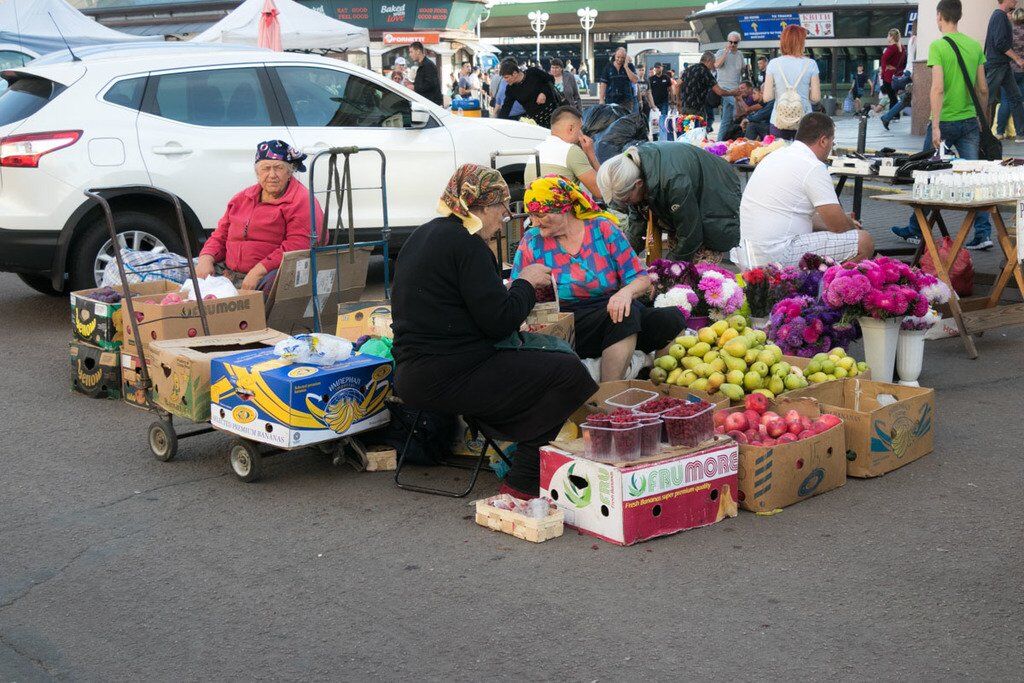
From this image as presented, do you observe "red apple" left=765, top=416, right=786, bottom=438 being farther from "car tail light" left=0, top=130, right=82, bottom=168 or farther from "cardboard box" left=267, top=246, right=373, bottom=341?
"car tail light" left=0, top=130, right=82, bottom=168

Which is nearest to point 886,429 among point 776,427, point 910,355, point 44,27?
point 776,427

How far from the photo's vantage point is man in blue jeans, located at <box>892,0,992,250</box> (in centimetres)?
1000

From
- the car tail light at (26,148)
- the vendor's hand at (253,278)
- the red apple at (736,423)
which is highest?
the car tail light at (26,148)

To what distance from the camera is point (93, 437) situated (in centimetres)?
645

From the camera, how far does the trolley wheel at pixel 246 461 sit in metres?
5.59

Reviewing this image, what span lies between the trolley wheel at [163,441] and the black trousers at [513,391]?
145 cm

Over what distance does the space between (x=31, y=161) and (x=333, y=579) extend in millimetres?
5238

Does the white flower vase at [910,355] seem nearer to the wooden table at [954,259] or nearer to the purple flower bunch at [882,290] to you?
the purple flower bunch at [882,290]

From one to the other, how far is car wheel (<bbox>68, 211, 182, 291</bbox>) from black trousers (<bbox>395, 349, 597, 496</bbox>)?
160 inches

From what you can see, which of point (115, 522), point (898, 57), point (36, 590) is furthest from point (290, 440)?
point (898, 57)

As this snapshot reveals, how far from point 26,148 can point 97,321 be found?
2.17 metres

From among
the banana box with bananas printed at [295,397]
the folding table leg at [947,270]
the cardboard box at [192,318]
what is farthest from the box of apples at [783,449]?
the cardboard box at [192,318]

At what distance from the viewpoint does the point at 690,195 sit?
7.94m

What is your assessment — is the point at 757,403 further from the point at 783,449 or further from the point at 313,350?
the point at 313,350
